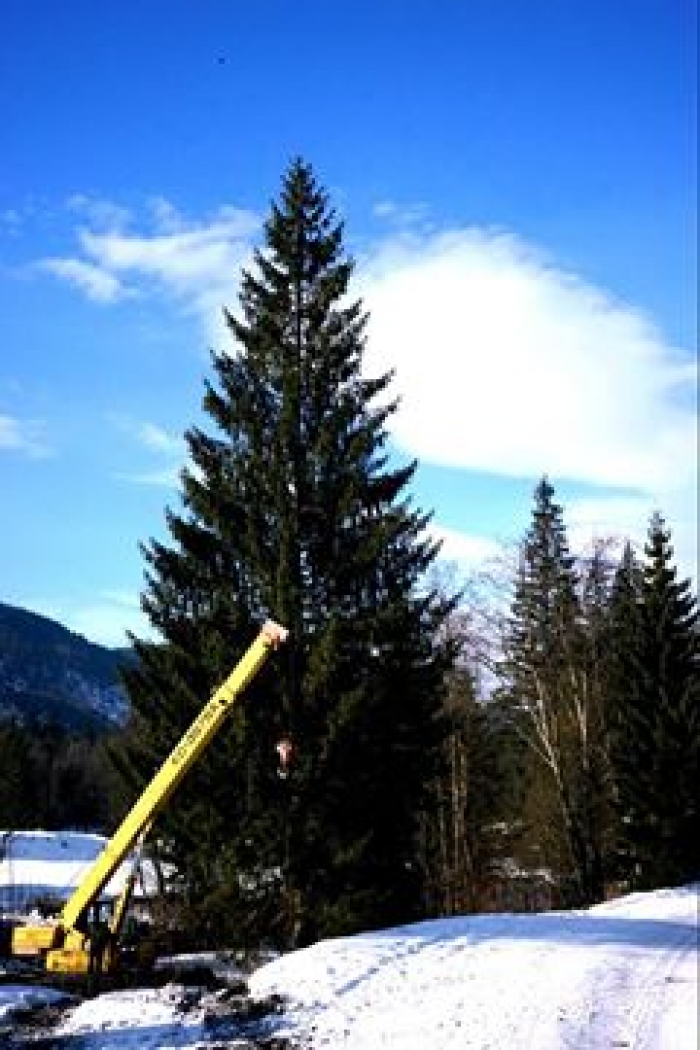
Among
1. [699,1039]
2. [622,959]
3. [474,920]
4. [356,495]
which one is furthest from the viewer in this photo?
[356,495]

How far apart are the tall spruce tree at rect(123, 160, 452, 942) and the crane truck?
2.20 m

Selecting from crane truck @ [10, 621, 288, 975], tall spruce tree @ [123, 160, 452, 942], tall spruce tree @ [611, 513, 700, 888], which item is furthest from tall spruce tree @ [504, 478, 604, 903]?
crane truck @ [10, 621, 288, 975]

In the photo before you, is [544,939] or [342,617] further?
[342,617]

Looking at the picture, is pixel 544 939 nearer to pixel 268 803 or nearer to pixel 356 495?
pixel 268 803

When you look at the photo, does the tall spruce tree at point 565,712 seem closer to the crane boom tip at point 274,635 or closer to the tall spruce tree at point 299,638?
the tall spruce tree at point 299,638

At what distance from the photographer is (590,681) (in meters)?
36.5

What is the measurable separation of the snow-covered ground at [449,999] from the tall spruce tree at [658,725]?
15.3m

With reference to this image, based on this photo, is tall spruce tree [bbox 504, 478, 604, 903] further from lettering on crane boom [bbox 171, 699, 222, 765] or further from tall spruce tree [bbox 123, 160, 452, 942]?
lettering on crane boom [bbox 171, 699, 222, 765]

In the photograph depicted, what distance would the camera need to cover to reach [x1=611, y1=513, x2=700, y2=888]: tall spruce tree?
108ft

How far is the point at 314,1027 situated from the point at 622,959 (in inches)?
225

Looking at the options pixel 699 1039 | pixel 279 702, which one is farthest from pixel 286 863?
pixel 699 1039

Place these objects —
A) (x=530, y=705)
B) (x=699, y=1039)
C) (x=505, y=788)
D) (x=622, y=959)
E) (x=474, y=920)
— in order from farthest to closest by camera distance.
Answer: (x=505, y=788) → (x=530, y=705) → (x=474, y=920) → (x=622, y=959) → (x=699, y=1039)

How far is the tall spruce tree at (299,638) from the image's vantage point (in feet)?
60.5

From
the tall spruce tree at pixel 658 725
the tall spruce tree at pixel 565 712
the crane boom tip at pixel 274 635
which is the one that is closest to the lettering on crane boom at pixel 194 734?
the crane boom tip at pixel 274 635
